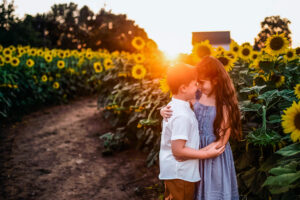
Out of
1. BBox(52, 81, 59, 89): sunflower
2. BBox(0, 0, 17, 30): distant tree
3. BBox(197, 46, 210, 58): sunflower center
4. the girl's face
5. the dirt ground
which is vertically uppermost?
BBox(0, 0, 17, 30): distant tree

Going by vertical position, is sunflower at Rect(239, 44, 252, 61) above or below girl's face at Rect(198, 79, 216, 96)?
above

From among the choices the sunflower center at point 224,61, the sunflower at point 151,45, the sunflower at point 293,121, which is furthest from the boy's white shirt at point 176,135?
the sunflower at point 151,45

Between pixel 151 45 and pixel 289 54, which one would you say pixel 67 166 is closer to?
pixel 151 45

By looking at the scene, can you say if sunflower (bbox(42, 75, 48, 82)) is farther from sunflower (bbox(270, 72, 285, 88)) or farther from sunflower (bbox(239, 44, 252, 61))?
sunflower (bbox(270, 72, 285, 88))

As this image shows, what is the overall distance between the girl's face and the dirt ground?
154 centimetres

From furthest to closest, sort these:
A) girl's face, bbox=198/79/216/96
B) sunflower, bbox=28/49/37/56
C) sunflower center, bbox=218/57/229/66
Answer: sunflower, bbox=28/49/37/56, sunflower center, bbox=218/57/229/66, girl's face, bbox=198/79/216/96

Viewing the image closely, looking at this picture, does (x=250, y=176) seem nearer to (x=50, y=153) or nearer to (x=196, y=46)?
(x=196, y=46)

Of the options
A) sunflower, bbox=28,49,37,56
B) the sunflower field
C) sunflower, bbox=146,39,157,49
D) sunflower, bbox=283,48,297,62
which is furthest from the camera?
sunflower, bbox=28,49,37,56

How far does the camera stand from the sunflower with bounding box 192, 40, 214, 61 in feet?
9.50

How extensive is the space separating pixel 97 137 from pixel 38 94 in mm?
2608

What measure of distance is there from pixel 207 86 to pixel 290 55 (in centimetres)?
108

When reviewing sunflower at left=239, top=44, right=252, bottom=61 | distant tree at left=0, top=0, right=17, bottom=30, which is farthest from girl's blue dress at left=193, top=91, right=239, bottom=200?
distant tree at left=0, top=0, right=17, bottom=30

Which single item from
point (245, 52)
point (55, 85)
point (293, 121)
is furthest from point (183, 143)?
point (55, 85)

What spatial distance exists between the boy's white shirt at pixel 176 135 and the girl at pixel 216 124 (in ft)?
0.19
